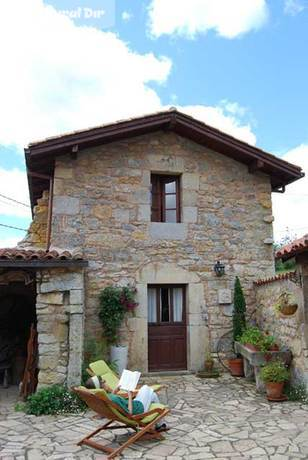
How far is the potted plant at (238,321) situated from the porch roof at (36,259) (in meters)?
3.45

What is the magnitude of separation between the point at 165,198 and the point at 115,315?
8.84 ft

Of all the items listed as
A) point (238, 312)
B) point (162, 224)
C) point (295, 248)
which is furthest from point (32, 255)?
point (238, 312)

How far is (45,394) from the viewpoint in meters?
5.77

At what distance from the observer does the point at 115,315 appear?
739cm

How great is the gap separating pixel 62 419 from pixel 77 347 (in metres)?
1.05

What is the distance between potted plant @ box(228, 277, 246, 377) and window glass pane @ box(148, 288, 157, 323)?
159 cm

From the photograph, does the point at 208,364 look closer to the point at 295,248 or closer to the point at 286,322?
the point at 286,322

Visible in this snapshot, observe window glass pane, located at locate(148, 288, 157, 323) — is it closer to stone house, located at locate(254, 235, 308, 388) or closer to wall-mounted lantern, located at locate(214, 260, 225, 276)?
wall-mounted lantern, located at locate(214, 260, 225, 276)

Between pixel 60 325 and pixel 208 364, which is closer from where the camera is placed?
pixel 60 325

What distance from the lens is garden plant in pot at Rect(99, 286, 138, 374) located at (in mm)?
7293

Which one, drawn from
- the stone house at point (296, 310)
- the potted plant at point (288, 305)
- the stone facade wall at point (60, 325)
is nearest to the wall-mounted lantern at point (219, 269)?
the stone house at point (296, 310)

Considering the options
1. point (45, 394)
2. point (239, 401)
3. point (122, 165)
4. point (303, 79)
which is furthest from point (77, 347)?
point (303, 79)

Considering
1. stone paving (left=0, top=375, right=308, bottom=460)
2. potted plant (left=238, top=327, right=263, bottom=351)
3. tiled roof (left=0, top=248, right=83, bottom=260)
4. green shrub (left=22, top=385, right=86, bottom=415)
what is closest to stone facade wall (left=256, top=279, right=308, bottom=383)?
potted plant (left=238, top=327, right=263, bottom=351)

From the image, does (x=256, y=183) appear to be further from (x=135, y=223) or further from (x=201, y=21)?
(x=201, y=21)
